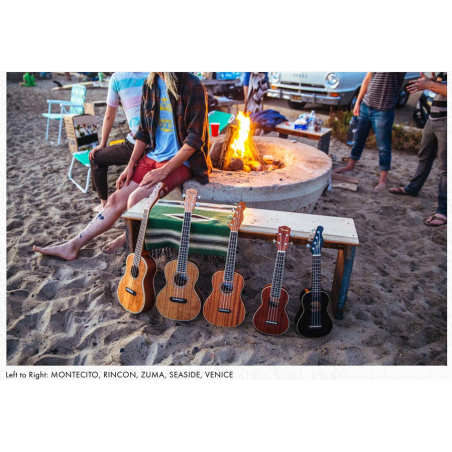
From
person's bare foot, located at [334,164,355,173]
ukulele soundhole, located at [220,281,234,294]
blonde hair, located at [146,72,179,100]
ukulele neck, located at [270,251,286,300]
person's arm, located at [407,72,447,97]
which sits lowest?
ukulele soundhole, located at [220,281,234,294]

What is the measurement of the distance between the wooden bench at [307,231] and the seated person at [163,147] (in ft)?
1.18

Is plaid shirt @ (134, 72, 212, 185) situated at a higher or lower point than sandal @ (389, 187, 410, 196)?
higher

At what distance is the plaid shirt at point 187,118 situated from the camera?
2910mm

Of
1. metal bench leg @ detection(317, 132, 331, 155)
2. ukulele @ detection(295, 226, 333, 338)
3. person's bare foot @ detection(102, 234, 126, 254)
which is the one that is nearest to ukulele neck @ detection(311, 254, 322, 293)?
ukulele @ detection(295, 226, 333, 338)

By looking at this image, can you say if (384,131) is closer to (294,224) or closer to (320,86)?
(320,86)

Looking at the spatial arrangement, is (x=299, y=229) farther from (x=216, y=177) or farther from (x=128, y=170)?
(x=128, y=170)

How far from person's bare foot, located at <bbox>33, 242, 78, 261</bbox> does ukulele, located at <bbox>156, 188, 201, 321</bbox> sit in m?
1.08

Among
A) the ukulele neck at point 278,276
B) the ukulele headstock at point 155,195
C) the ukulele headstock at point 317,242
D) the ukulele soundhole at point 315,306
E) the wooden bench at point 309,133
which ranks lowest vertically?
the ukulele soundhole at point 315,306

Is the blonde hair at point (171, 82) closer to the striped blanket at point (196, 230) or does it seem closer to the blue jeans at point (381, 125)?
A: the striped blanket at point (196, 230)

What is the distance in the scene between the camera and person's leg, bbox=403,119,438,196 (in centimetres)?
420

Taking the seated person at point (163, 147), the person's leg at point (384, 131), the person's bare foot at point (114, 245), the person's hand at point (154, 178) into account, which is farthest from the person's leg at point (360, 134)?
the person's bare foot at point (114, 245)

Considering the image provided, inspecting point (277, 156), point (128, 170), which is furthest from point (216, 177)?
point (277, 156)

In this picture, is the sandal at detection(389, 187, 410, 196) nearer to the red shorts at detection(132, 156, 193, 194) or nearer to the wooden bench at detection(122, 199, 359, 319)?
the wooden bench at detection(122, 199, 359, 319)

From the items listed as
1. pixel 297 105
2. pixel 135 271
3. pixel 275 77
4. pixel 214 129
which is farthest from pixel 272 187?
pixel 297 105
